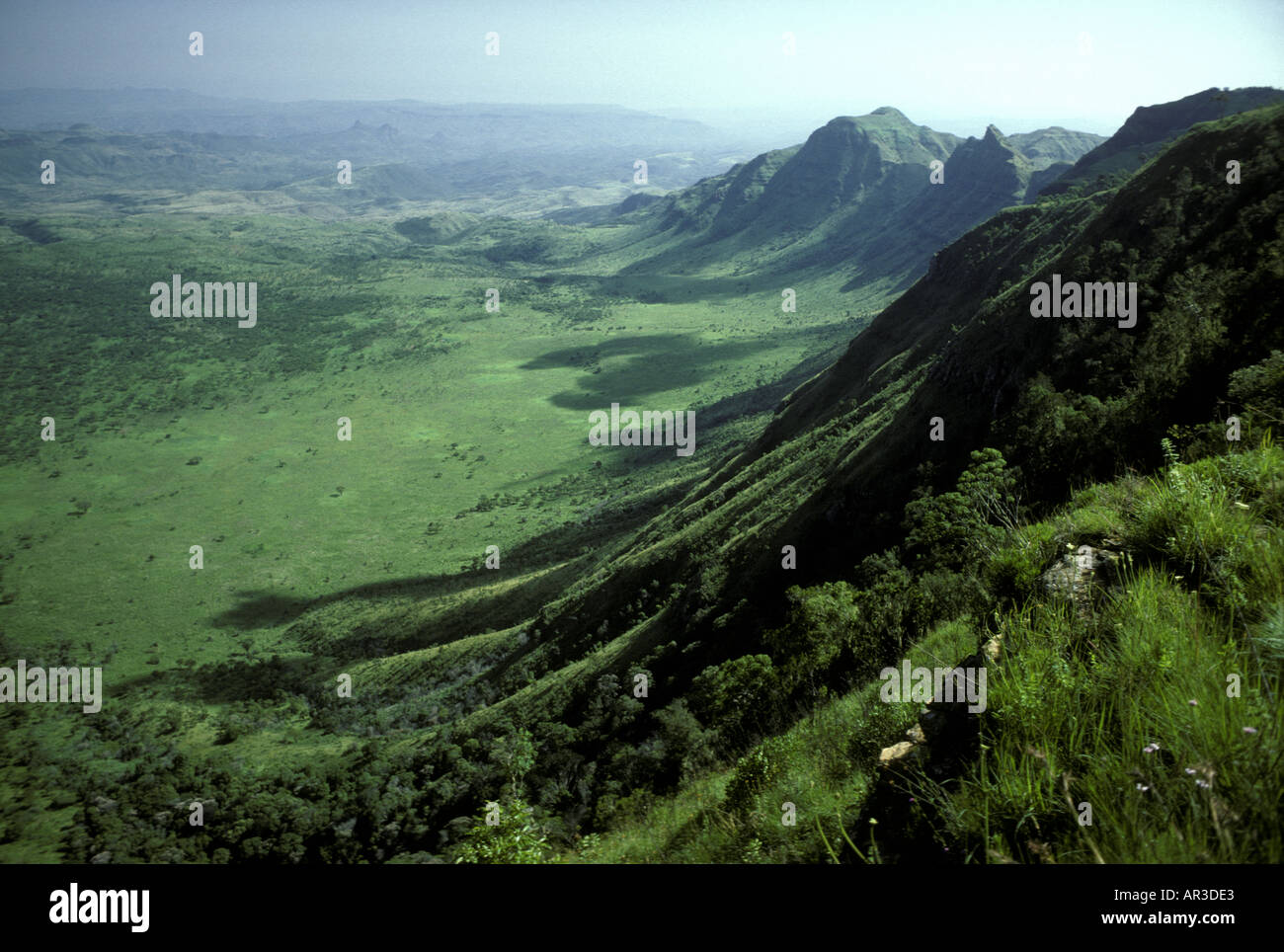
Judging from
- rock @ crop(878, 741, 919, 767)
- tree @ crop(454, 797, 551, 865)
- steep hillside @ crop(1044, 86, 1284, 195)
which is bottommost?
tree @ crop(454, 797, 551, 865)

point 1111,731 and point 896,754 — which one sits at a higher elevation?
point 1111,731

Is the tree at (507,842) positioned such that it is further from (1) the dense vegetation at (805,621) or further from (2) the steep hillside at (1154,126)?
(2) the steep hillside at (1154,126)

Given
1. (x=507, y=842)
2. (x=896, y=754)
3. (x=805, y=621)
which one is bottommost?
(x=805, y=621)

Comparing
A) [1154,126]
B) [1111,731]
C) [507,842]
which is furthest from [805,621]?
[1154,126]

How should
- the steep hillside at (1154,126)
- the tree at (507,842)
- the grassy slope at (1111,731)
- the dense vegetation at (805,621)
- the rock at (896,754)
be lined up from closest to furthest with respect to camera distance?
the grassy slope at (1111,731) < the dense vegetation at (805,621) < the rock at (896,754) < the tree at (507,842) < the steep hillside at (1154,126)

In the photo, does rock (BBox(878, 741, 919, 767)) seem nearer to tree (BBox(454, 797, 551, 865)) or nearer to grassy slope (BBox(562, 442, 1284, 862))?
grassy slope (BBox(562, 442, 1284, 862))

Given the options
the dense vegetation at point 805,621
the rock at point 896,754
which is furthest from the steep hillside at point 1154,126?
the rock at point 896,754

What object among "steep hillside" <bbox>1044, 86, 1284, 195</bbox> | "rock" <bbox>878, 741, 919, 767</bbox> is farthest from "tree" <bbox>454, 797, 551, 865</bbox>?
"steep hillside" <bbox>1044, 86, 1284, 195</bbox>

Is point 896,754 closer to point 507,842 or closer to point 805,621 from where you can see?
point 507,842
